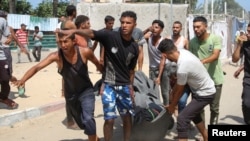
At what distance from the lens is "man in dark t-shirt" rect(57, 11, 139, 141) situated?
4.93 m

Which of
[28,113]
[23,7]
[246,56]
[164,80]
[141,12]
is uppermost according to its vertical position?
[23,7]

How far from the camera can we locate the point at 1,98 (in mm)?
7320

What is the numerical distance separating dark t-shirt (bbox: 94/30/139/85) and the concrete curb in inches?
90.8

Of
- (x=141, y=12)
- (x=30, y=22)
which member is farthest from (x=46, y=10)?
(x=141, y=12)

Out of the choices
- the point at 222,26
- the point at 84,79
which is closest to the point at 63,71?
the point at 84,79

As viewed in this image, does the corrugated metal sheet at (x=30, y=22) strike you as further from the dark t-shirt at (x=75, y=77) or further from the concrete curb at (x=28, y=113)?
the dark t-shirt at (x=75, y=77)

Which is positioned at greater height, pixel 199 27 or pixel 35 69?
pixel 199 27

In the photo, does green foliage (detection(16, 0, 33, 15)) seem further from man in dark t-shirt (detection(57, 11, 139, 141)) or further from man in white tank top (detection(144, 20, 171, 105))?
man in dark t-shirt (detection(57, 11, 139, 141))

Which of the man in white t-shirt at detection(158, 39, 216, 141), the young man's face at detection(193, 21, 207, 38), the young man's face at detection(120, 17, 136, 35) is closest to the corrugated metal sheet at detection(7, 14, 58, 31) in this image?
the young man's face at detection(193, 21, 207, 38)

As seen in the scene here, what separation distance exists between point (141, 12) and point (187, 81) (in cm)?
1139

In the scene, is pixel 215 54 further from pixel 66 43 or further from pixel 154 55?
pixel 66 43

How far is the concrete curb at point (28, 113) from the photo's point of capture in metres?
6.58

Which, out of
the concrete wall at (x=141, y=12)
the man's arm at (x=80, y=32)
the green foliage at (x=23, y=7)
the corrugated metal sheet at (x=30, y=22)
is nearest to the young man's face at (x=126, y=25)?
the man's arm at (x=80, y=32)

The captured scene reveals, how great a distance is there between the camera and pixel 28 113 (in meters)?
7.02
